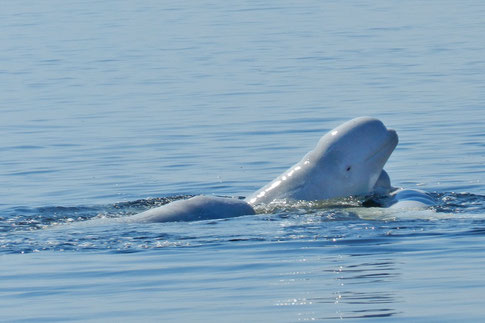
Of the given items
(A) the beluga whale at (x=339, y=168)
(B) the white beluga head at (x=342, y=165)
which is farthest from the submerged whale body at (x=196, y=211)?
(B) the white beluga head at (x=342, y=165)

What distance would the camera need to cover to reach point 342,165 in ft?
59.6

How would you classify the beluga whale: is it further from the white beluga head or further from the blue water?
the blue water

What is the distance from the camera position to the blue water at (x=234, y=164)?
42.4 ft

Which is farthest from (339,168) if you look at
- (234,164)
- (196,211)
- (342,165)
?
(234,164)

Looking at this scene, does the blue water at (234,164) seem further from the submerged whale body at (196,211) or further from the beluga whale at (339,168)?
the beluga whale at (339,168)

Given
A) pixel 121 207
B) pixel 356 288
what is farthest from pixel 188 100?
pixel 356 288

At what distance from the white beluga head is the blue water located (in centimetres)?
54

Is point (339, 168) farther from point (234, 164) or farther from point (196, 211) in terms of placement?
point (234, 164)

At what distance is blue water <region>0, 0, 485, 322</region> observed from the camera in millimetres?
12920

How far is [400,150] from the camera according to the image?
2319 cm

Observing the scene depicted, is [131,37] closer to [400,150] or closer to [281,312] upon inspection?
[400,150]

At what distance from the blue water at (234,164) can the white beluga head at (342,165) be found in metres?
0.54

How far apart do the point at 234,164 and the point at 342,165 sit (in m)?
4.37

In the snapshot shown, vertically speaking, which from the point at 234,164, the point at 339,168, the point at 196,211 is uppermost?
the point at 339,168
